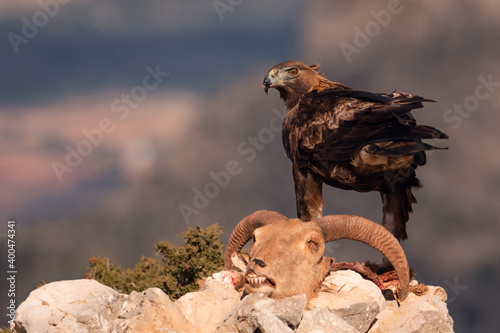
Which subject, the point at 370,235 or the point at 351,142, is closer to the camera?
the point at 370,235

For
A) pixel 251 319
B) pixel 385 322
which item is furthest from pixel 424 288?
→ pixel 251 319

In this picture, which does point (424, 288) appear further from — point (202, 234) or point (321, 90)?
point (202, 234)

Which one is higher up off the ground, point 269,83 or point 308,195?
point 269,83

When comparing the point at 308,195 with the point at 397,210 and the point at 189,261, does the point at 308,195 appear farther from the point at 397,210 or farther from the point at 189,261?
the point at 189,261

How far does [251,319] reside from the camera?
22.2 feet

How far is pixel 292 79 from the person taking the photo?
425 inches

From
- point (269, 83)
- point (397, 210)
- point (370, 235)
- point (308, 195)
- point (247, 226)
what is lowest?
point (370, 235)

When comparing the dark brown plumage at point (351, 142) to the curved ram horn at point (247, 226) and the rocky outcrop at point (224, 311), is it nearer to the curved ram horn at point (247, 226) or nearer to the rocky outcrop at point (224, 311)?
the curved ram horn at point (247, 226)

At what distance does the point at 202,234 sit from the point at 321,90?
3.97 m

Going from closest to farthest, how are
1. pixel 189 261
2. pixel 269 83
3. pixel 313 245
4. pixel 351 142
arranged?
pixel 313 245
pixel 351 142
pixel 269 83
pixel 189 261

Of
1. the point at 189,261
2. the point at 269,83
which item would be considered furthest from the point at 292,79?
the point at 189,261

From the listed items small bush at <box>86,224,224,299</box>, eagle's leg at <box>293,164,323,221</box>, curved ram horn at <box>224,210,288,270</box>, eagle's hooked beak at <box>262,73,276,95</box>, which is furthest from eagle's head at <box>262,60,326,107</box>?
small bush at <box>86,224,224,299</box>

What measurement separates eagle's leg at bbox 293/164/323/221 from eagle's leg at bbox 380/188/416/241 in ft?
3.33

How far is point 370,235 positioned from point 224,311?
84.5 inches
